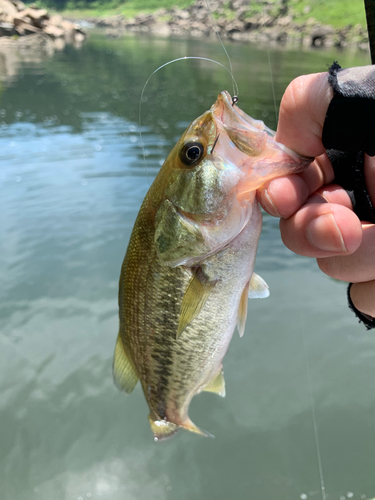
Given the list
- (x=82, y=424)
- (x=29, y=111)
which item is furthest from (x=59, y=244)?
(x=29, y=111)

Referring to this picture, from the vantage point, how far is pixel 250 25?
56.2m

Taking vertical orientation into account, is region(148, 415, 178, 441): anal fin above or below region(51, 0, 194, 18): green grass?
below

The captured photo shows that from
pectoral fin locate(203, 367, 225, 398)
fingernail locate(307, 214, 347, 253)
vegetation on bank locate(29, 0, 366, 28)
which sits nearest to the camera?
fingernail locate(307, 214, 347, 253)

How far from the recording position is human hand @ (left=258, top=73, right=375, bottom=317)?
1.37m

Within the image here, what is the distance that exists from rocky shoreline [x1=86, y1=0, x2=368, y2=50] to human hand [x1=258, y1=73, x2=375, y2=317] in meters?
34.4

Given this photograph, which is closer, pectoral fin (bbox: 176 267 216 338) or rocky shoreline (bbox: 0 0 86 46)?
pectoral fin (bbox: 176 267 216 338)

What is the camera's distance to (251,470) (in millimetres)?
3297

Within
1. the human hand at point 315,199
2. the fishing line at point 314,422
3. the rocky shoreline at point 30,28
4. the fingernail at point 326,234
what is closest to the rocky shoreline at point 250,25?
the rocky shoreline at point 30,28

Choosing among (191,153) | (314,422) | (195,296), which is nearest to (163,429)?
(195,296)

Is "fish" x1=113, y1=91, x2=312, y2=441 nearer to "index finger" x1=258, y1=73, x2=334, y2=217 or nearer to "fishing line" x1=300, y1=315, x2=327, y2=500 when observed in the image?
"index finger" x1=258, y1=73, x2=334, y2=217

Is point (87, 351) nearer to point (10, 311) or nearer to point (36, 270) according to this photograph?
point (10, 311)

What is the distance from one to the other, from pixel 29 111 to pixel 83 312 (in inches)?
511

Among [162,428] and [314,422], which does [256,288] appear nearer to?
[162,428]

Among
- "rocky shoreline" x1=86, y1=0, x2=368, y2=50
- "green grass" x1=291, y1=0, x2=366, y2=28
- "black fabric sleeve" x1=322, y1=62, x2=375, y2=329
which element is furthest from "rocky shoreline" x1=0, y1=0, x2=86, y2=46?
"black fabric sleeve" x1=322, y1=62, x2=375, y2=329
